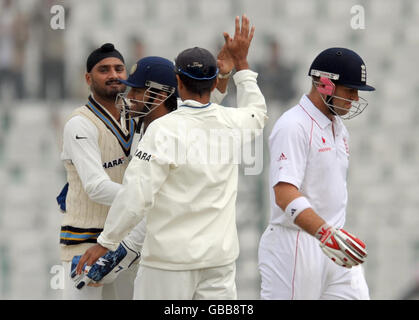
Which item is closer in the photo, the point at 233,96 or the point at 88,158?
the point at 88,158

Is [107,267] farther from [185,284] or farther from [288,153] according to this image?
[288,153]

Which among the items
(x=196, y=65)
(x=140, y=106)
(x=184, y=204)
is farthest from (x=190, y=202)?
(x=140, y=106)

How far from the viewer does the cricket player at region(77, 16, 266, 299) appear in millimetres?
3139

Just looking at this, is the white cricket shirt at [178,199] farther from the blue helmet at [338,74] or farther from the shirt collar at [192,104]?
the blue helmet at [338,74]

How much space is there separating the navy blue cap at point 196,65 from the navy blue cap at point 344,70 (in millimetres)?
566

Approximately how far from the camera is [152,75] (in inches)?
145

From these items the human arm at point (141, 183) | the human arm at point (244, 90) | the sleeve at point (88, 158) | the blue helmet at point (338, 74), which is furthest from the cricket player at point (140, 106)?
the blue helmet at point (338, 74)

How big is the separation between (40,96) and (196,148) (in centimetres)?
542

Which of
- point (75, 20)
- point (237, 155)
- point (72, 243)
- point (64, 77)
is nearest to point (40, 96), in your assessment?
point (64, 77)

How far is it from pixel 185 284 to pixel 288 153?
2.35ft

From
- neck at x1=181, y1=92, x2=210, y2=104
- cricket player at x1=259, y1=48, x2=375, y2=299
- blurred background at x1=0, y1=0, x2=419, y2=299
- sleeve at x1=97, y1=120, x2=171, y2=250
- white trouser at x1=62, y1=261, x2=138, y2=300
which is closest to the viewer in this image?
sleeve at x1=97, y1=120, x2=171, y2=250

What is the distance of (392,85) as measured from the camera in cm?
933

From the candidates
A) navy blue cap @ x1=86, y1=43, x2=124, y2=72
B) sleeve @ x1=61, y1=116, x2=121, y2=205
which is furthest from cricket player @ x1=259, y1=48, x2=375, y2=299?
navy blue cap @ x1=86, y1=43, x2=124, y2=72

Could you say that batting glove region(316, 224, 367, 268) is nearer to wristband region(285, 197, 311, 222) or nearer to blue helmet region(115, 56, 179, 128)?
wristband region(285, 197, 311, 222)
